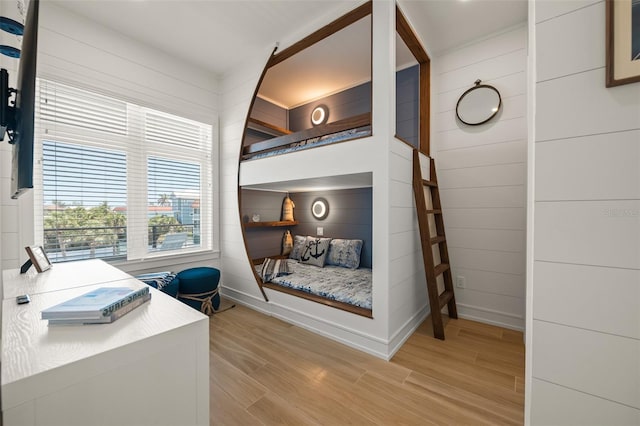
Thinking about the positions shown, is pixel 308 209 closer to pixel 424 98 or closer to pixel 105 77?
pixel 424 98

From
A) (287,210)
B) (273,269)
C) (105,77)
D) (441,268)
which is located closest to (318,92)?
(287,210)

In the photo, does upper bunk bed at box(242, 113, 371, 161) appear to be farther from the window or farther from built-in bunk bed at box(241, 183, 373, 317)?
the window

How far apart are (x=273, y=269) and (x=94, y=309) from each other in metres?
2.15

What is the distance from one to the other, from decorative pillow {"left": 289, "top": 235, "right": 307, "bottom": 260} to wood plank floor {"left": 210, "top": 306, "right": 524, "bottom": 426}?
1.32 m

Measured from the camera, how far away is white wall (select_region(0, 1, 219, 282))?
1.90 meters

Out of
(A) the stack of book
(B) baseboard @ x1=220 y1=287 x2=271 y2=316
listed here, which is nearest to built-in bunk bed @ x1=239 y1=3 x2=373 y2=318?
(B) baseboard @ x1=220 y1=287 x2=271 y2=316

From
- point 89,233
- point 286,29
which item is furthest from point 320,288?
point 286,29

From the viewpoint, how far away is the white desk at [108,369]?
59cm

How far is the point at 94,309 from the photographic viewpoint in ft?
2.67

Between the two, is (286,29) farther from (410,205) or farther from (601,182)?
(601,182)

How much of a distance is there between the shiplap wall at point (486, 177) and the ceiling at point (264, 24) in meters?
0.25

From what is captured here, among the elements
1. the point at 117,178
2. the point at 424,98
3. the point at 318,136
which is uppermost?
the point at 424,98

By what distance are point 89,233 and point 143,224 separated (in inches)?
16.7

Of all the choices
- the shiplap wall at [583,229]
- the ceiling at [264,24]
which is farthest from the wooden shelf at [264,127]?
the shiplap wall at [583,229]
